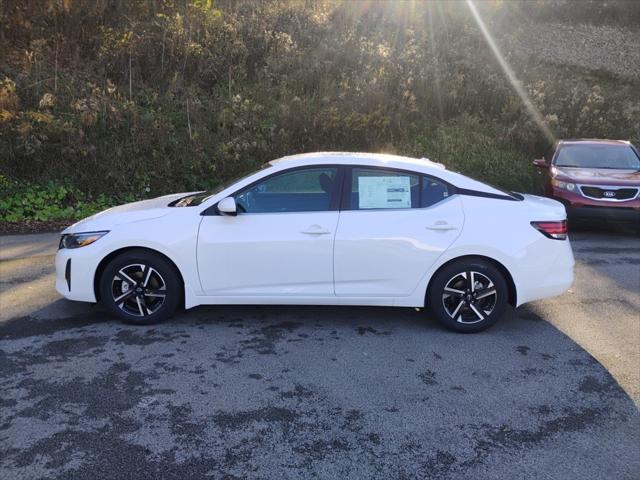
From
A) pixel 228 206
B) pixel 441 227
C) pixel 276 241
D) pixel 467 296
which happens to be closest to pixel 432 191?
pixel 441 227

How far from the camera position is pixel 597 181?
963 cm

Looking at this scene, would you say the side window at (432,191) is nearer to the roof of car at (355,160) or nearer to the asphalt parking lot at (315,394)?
the roof of car at (355,160)

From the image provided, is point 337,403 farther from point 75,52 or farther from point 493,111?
point 493,111

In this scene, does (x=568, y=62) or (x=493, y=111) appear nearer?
(x=493, y=111)

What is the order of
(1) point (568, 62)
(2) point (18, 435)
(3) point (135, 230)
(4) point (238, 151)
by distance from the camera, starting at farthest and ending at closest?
(1) point (568, 62) → (4) point (238, 151) → (3) point (135, 230) → (2) point (18, 435)

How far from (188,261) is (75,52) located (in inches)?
392

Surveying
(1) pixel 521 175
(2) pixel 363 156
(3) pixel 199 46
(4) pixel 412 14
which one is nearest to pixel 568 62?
(4) pixel 412 14

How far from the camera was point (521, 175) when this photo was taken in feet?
Answer: 43.5

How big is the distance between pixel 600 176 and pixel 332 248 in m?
6.82

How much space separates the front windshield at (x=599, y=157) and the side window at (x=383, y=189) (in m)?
6.64

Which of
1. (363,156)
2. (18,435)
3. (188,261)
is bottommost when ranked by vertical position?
(18,435)

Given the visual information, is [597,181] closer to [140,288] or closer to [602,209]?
[602,209]

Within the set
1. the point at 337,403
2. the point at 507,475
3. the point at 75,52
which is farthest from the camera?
the point at 75,52

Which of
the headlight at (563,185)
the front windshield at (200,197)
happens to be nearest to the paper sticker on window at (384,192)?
the front windshield at (200,197)
